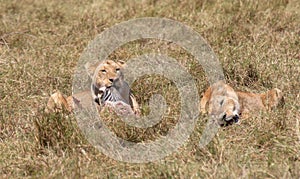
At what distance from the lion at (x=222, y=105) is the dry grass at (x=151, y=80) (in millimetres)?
124

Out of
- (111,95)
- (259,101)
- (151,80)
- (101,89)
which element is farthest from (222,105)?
(151,80)

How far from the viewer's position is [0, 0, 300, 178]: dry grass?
4738mm

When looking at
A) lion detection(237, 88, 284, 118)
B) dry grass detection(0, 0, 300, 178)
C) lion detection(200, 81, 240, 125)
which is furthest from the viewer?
lion detection(237, 88, 284, 118)

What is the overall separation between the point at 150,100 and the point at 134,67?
897 millimetres

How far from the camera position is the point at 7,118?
5.87 meters

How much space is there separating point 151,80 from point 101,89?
1169 mm

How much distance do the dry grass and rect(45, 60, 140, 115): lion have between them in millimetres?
270

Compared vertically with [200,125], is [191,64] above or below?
Result: below

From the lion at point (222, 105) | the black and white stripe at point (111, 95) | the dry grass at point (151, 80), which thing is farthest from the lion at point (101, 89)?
the lion at point (222, 105)

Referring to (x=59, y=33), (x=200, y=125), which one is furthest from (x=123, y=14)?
(x=200, y=125)

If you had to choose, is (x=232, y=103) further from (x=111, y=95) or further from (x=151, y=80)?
(x=151, y=80)

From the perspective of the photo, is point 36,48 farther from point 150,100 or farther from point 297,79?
point 297,79

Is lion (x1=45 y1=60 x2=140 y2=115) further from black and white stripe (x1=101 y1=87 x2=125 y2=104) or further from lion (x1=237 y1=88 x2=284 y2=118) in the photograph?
lion (x1=237 y1=88 x2=284 y2=118)

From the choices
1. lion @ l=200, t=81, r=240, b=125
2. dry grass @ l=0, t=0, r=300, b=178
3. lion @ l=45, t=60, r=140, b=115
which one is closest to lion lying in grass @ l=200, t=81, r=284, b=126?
Result: lion @ l=200, t=81, r=240, b=125
